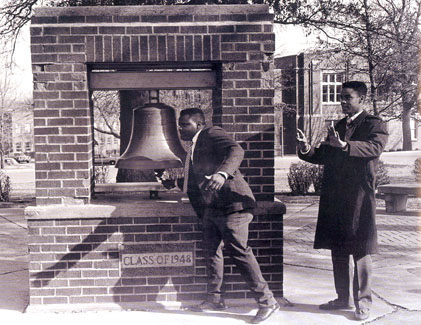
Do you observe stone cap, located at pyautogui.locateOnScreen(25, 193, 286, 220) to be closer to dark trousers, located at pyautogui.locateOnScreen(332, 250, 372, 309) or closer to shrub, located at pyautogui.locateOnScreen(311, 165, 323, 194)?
dark trousers, located at pyautogui.locateOnScreen(332, 250, 372, 309)

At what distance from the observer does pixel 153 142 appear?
570cm

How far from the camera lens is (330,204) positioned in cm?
515

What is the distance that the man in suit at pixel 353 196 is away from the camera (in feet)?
16.3

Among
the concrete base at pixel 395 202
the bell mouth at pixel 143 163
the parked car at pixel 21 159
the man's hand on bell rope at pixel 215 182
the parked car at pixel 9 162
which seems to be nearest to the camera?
the man's hand on bell rope at pixel 215 182

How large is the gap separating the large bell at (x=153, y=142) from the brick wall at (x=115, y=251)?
462mm

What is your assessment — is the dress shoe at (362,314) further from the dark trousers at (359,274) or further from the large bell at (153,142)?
the large bell at (153,142)

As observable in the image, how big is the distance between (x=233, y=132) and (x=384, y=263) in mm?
3177

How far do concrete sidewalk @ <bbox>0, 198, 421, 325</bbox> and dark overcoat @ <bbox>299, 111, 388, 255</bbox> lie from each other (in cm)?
66

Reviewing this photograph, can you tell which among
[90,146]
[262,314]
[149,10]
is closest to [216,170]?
[262,314]

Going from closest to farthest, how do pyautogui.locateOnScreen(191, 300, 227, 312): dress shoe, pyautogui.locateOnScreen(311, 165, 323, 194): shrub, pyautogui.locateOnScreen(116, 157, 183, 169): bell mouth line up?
pyautogui.locateOnScreen(191, 300, 227, 312): dress shoe < pyautogui.locateOnScreen(116, 157, 183, 169): bell mouth < pyautogui.locateOnScreen(311, 165, 323, 194): shrub

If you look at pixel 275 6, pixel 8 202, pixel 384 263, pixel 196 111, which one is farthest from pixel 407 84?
pixel 196 111

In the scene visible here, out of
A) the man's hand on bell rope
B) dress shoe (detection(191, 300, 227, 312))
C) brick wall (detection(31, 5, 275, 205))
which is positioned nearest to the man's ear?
brick wall (detection(31, 5, 275, 205))

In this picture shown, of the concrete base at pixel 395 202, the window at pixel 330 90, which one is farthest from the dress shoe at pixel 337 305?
the window at pixel 330 90

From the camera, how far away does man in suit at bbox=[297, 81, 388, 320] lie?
496cm
